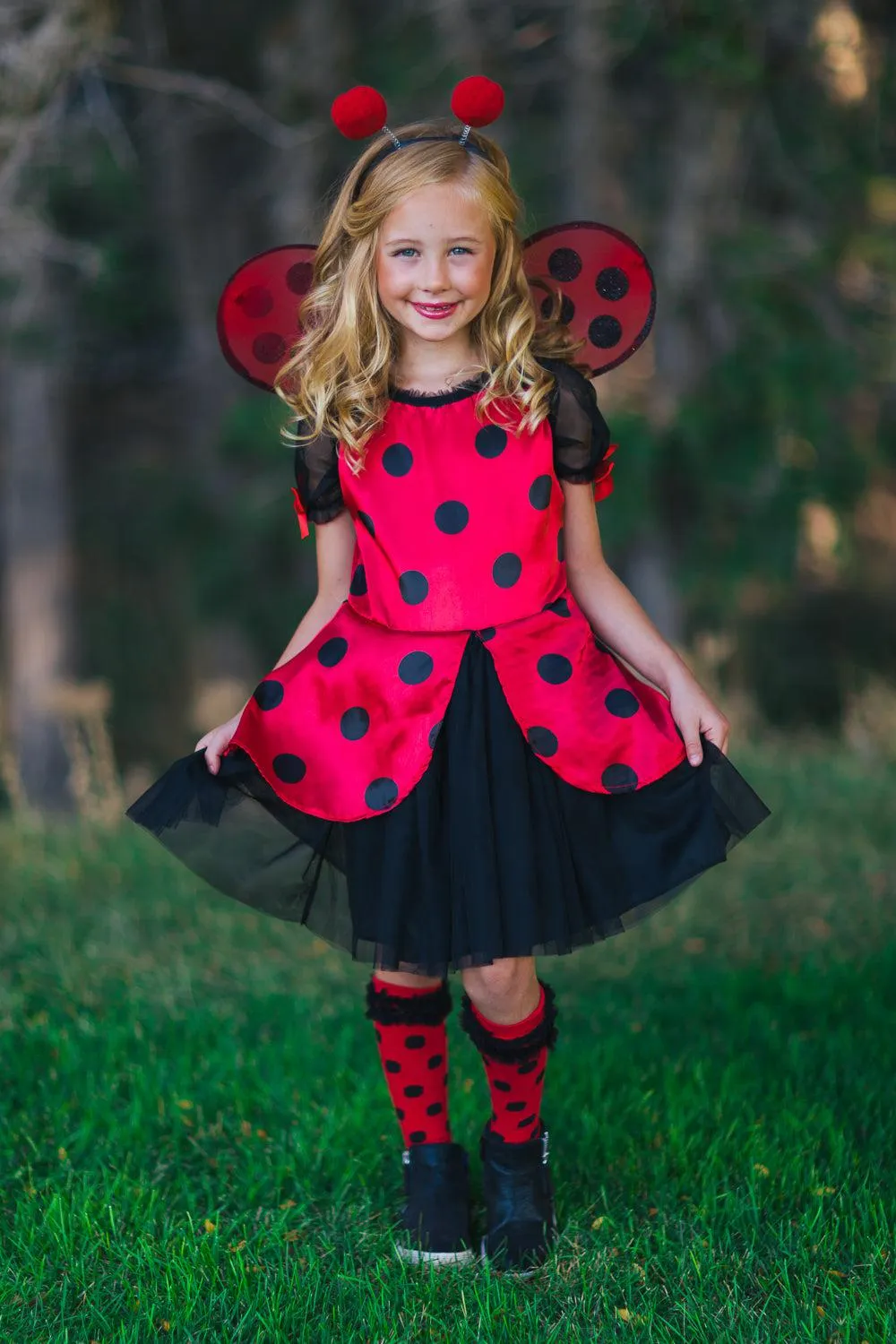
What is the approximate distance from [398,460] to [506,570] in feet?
0.83

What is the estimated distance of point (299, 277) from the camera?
8.14 feet

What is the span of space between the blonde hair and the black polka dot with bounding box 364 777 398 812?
0.51 meters

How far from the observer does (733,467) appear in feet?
22.0

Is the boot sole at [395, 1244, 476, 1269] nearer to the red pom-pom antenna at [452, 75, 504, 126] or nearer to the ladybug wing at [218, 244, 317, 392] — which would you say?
the ladybug wing at [218, 244, 317, 392]

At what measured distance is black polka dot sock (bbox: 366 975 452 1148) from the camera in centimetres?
238

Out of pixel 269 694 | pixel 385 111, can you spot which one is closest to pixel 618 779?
pixel 269 694

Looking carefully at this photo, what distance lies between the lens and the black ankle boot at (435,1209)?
7.56 feet

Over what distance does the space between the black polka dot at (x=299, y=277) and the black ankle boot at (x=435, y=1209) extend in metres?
1.49

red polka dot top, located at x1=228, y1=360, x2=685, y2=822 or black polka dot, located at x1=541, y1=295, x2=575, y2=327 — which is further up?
black polka dot, located at x1=541, y1=295, x2=575, y2=327

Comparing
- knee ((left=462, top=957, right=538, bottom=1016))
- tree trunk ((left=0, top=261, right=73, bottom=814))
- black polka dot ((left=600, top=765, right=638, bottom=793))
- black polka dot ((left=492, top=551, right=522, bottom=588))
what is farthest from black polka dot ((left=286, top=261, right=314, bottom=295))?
tree trunk ((left=0, top=261, right=73, bottom=814))

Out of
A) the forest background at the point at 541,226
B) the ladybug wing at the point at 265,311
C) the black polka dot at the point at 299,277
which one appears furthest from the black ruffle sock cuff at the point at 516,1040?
the forest background at the point at 541,226

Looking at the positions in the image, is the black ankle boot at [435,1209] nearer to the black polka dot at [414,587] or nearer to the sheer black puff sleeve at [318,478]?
the black polka dot at [414,587]

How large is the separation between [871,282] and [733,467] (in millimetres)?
1416

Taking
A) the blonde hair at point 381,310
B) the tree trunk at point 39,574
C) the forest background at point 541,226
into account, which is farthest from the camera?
the tree trunk at point 39,574
